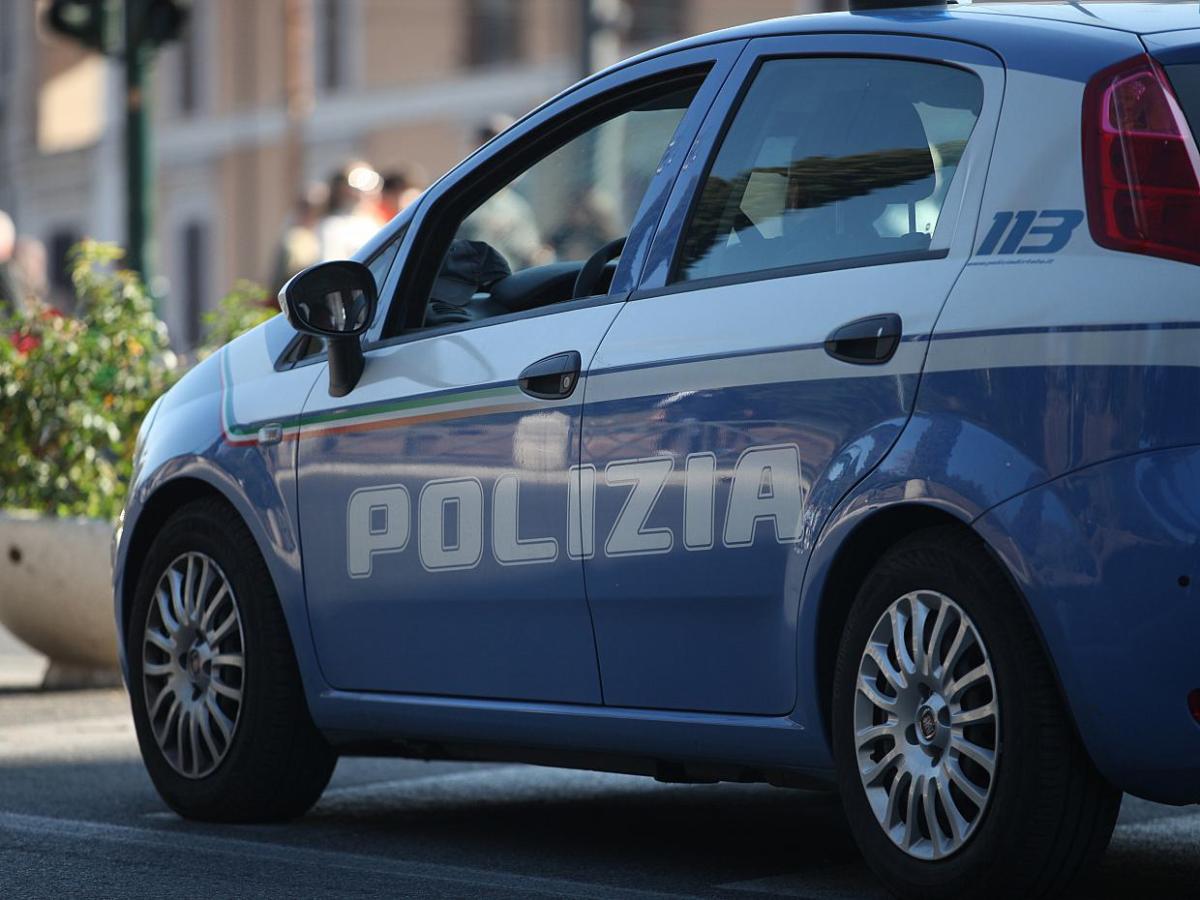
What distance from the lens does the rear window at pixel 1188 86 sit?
4410mm

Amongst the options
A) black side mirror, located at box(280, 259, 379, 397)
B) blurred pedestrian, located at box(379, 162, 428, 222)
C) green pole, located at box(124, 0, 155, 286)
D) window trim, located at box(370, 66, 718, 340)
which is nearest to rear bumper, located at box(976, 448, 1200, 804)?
window trim, located at box(370, 66, 718, 340)

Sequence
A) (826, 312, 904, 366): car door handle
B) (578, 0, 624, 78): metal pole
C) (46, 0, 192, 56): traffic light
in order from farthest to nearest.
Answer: (578, 0, 624, 78): metal pole
(46, 0, 192, 56): traffic light
(826, 312, 904, 366): car door handle

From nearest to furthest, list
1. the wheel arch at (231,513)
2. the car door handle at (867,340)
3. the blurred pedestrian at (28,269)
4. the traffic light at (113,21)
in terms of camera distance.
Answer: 1. the car door handle at (867,340)
2. the wheel arch at (231,513)
3. the traffic light at (113,21)
4. the blurred pedestrian at (28,269)

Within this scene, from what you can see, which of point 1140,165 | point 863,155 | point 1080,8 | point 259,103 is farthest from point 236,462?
point 259,103

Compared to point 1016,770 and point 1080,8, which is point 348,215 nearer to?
point 1080,8

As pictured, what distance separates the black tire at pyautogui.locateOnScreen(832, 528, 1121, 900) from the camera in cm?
436

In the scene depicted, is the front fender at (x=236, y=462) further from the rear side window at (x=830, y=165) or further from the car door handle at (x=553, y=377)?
the rear side window at (x=830, y=165)

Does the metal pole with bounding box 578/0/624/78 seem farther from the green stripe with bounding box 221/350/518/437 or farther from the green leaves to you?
the green stripe with bounding box 221/350/518/437

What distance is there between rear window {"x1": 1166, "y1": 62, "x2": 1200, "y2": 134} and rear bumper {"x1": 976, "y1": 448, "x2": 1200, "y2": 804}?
616 mm

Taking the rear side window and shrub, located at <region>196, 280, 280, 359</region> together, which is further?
shrub, located at <region>196, 280, 280, 359</region>

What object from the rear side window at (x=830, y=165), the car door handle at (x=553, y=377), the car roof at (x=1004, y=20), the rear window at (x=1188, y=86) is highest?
the car roof at (x=1004, y=20)

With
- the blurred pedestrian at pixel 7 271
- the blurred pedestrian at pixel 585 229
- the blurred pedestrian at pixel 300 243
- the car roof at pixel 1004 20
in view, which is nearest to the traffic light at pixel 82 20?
the blurred pedestrian at pixel 7 271

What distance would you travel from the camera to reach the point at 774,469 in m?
4.77

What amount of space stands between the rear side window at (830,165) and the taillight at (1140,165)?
30 cm
